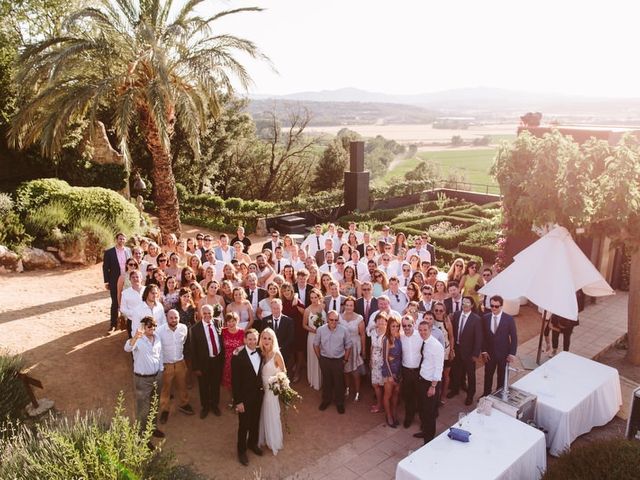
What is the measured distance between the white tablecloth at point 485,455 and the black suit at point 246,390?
2.01 metres

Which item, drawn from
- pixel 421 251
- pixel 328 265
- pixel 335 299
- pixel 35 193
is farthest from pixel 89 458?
pixel 35 193

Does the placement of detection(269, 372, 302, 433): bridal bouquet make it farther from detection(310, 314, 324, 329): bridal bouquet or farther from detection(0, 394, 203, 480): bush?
detection(310, 314, 324, 329): bridal bouquet

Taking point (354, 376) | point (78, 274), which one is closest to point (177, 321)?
point (354, 376)

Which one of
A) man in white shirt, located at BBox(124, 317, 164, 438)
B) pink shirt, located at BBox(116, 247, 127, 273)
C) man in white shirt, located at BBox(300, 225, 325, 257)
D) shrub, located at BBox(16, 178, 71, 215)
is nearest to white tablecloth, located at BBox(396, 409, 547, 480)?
man in white shirt, located at BBox(124, 317, 164, 438)

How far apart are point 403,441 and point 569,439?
85.1 inches

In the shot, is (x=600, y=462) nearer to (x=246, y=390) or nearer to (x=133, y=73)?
(x=246, y=390)

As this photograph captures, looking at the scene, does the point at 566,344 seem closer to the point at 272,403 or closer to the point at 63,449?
the point at 272,403

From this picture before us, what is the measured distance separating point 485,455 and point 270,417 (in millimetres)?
2720

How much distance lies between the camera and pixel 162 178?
1412 cm

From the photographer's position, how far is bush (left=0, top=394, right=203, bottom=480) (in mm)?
4684

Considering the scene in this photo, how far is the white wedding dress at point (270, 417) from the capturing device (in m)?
6.40

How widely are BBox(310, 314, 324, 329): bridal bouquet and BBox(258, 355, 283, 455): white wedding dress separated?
156 cm

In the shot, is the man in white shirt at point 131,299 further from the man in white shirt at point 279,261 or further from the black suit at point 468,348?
the black suit at point 468,348

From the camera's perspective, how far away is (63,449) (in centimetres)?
502
